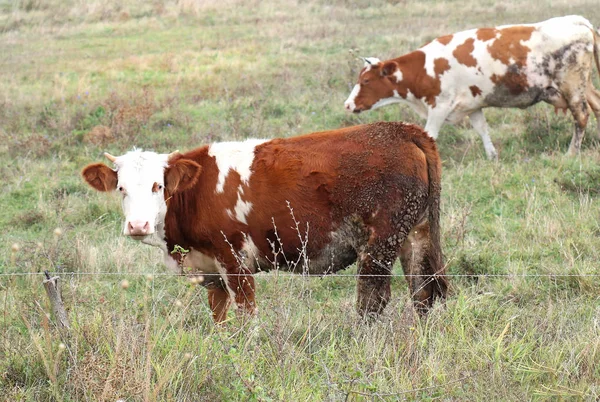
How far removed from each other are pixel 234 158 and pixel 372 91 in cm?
627

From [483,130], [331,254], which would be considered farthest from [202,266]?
[483,130]

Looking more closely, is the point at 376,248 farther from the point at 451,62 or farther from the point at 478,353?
the point at 451,62

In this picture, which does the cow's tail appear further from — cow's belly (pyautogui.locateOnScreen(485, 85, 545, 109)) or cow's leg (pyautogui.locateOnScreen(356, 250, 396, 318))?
cow's belly (pyautogui.locateOnScreen(485, 85, 545, 109))

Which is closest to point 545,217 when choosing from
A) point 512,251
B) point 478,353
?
point 512,251

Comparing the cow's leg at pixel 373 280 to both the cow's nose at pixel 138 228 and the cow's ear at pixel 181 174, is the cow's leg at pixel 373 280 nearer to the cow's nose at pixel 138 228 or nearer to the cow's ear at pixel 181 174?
the cow's ear at pixel 181 174

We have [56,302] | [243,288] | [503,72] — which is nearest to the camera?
[56,302]

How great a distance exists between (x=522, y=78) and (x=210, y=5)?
18.4 metres

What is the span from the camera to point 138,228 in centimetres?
527

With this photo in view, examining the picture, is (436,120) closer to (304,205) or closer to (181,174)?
(304,205)

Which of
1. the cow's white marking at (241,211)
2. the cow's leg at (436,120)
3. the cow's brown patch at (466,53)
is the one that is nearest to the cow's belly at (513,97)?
the cow's brown patch at (466,53)

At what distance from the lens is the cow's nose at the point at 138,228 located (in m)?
Result: 5.27

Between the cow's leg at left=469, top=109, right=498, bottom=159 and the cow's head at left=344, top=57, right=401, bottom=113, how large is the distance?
1.26 metres

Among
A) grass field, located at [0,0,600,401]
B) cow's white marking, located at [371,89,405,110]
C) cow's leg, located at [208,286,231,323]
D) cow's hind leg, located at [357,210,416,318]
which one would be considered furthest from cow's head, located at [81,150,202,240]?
cow's white marking, located at [371,89,405,110]

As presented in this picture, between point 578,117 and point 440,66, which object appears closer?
point 578,117
